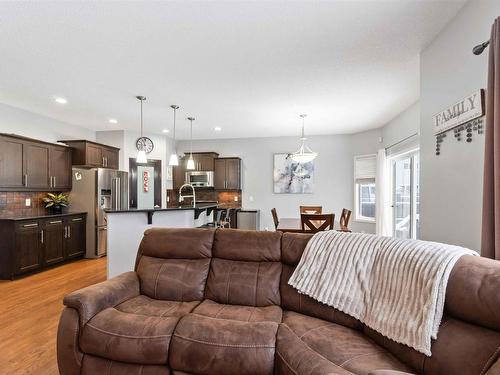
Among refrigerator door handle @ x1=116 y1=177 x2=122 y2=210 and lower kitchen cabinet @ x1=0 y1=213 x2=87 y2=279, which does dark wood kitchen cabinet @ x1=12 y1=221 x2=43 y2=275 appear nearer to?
lower kitchen cabinet @ x1=0 y1=213 x2=87 y2=279

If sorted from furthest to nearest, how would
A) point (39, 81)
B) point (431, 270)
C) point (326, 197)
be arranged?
1. point (326, 197)
2. point (39, 81)
3. point (431, 270)

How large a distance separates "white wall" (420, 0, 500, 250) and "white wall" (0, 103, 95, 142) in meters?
5.93

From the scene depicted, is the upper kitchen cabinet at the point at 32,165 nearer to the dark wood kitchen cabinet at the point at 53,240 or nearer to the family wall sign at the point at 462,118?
the dark wood kitchen cabinet at the point at 53,240

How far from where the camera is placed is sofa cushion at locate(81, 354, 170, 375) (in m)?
1.53

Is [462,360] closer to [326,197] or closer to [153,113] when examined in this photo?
[153,113]

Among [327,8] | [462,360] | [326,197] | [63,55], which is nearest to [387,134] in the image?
[326,197]

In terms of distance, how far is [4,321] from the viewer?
2.64 m

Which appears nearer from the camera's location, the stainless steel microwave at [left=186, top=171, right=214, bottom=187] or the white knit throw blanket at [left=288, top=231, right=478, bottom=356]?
the white knit throw blanket at [left=288, top=231, right=478, bottom=356]

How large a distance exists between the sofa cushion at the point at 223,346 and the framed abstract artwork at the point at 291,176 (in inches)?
203

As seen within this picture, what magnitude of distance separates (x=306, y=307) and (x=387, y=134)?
15.2ft

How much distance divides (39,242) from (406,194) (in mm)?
6204

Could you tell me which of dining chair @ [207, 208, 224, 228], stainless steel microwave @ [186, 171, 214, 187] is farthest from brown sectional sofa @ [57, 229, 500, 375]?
stainless steel microwave @ [186, 171, 214, 187]

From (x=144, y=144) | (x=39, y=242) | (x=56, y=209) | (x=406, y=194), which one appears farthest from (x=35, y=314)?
(x=406, y=194)

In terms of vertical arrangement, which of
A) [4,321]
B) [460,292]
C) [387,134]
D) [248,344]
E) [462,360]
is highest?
[387,134]
